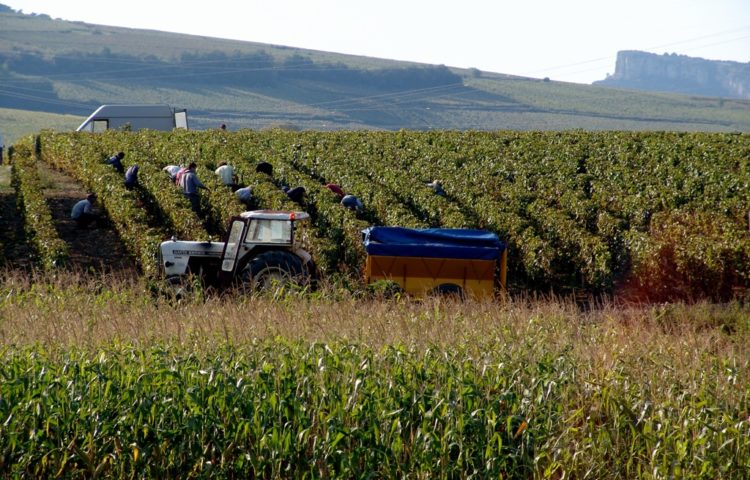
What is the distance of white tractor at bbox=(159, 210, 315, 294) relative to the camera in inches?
651

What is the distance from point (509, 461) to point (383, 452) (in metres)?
1.30

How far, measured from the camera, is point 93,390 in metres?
9.39

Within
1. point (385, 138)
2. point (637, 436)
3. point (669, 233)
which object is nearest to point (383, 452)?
point (637, 436)

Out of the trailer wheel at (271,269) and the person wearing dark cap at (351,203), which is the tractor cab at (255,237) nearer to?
the trailer wheel at (271,269)

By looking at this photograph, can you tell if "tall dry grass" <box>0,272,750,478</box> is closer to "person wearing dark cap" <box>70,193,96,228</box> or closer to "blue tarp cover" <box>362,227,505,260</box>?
"blue tarp cover" <box>362,227,505,260</box>

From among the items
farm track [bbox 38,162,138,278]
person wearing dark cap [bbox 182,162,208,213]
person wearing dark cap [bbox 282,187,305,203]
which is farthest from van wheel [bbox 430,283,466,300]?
person wearing dark cap [bbox 182,162,208,213]

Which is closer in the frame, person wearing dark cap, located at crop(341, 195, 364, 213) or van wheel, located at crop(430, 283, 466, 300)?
van wheel, located at crop(430, 283, 466, 300)

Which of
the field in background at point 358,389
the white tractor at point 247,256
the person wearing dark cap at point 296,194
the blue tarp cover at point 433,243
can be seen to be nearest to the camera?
the field in background at point 358,389

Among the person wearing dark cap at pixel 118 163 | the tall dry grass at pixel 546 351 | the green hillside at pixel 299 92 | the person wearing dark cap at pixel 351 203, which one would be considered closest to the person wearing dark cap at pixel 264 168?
the person wearing dark cap at pixel 118 163

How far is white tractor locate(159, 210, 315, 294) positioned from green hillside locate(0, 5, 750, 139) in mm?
103671

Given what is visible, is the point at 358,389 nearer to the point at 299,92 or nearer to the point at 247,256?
the point at 247,256

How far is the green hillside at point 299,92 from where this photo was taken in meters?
139

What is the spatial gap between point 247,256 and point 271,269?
1.78ft

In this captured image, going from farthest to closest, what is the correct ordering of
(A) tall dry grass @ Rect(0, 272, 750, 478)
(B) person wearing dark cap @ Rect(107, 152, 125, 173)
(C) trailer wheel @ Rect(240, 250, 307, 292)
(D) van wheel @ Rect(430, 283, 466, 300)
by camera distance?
1. (B) person wearing dark cap @ Rect(107, 152, 125, 173)
2. (D) van wheel @ Rect(430, 283, 466, 300)
3. (C) trailer wheel @ Rect(240, 250, 307, 292)
4. (A) tall dry grass @ Rect(0, 272, 750, 478)
